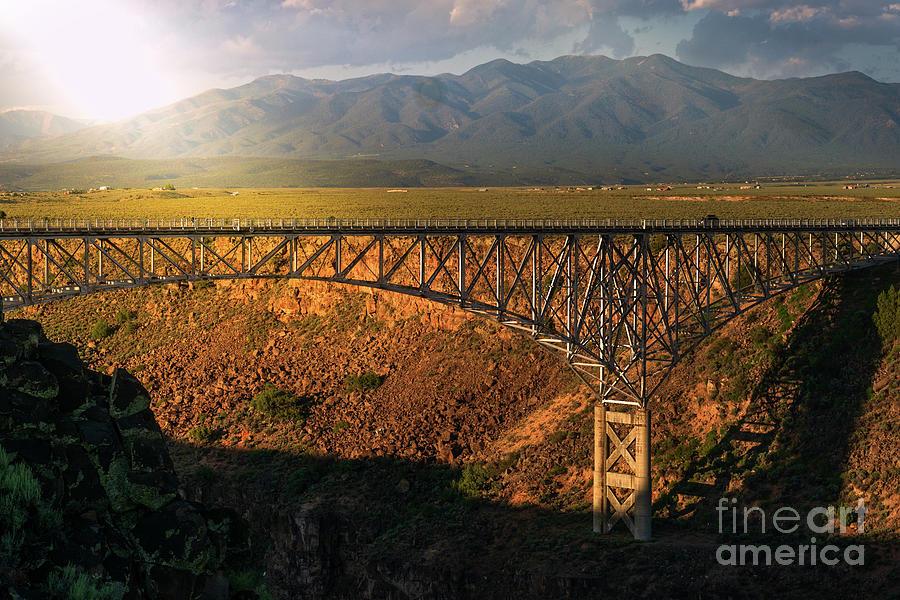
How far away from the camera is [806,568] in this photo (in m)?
58.2

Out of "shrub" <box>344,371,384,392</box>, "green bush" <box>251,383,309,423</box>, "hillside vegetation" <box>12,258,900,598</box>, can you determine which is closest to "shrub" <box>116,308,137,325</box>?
"hillside vegetation" <box>12,258,900,598</box>

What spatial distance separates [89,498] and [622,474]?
145ft

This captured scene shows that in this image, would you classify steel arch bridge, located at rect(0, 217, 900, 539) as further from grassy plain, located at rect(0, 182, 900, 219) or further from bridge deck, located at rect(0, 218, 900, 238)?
grassy plain, located at rect(0, 182, 900, 219)

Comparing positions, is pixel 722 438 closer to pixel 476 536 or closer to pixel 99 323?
pixel 476 536

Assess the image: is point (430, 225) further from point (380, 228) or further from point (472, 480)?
point (472, 480)

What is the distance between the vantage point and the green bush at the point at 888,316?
70625mm

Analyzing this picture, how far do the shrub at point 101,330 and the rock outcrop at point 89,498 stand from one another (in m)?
71.8

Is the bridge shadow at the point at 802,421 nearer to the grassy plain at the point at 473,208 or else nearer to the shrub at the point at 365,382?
the shrub at the point at 365,382

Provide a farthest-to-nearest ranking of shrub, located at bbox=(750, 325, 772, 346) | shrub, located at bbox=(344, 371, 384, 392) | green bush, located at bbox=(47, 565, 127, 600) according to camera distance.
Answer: shrub, located at bbox=(344, 371, 384, 392)
shrub, located at bbox=(750, 325, 772, 346)
green bush, located at bbox=(47, 565, 127, 600)

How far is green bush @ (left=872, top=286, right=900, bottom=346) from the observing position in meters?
70.6

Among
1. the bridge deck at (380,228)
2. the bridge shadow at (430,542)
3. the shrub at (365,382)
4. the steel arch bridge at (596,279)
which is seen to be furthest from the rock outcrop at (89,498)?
the shrub at (365,382)

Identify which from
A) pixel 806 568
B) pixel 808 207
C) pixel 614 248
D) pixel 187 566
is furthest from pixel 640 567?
pixel 808 207

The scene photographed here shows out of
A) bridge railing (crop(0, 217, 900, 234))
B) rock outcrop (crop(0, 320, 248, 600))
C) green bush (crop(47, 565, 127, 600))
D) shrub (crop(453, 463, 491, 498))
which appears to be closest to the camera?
green bush (crop(47, 565, 127, 600))

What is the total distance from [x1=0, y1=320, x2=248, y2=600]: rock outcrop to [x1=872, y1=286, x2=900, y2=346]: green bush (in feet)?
176
